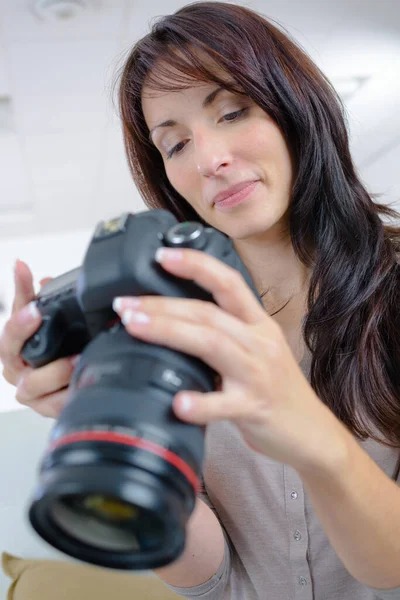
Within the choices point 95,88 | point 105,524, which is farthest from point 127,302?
point 95,88

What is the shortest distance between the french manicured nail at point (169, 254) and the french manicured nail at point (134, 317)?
1.9 inches

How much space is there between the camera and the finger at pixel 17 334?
0.56m

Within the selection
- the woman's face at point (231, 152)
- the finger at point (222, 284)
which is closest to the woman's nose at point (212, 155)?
the woman's face at point (231, 152)

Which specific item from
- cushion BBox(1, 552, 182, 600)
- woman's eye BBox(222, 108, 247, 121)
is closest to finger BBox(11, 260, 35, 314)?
woman's eye BBox(222, 108, 247, 121)

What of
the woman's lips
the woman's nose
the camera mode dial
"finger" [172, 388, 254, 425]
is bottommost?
the woman's lips

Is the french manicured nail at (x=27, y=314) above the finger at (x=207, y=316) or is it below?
below

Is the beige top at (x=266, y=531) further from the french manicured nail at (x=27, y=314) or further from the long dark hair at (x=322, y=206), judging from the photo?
the french manicured nail at (x=27, y=314)

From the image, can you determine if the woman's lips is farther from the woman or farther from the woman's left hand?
the woman's left hand

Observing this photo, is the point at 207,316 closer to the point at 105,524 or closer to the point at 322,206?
the point at 105,524

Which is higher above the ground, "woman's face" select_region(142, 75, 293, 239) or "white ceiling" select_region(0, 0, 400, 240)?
"woman's face" select_region(142, 75, 293, 239)

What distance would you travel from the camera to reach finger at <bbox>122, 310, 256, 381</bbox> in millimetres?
396

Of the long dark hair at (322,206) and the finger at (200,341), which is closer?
the finger at (200,341)

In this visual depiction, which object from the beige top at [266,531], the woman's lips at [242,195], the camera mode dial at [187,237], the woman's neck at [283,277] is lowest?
the beige top at [266,531]

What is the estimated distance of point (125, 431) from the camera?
14.7 inches
